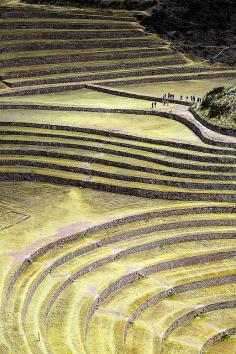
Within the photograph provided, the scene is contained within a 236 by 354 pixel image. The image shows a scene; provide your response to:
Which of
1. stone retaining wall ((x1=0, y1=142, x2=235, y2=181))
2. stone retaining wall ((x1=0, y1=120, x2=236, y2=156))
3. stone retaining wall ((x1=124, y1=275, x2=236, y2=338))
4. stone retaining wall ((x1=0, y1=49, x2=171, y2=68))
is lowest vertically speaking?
stone retaining wall ((x1=124, y1=275, x2=236, y2=338))

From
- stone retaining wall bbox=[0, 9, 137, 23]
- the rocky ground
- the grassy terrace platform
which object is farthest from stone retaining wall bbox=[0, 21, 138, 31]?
the rocky ground

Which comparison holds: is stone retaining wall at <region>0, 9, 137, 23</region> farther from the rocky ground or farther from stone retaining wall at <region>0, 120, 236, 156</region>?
the rocky ground

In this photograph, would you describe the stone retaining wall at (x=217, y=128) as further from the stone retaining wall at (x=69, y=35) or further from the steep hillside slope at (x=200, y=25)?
the steep hillside slope at (x=200, y=25)

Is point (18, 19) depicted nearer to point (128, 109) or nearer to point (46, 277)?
point (128, 109)

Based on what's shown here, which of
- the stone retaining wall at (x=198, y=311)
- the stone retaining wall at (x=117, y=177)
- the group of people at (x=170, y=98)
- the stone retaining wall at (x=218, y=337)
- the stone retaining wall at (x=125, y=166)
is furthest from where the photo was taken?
the group of people at (x=170, y=98)

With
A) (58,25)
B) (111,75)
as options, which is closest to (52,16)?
(58,25)

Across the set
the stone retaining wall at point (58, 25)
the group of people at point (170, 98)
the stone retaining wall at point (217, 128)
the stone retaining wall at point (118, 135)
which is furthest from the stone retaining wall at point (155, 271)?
the stone retaining wall at point (58, 25)

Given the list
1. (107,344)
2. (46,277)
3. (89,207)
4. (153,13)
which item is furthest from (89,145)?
(153,13)

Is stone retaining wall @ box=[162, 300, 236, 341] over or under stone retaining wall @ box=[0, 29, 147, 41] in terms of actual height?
under

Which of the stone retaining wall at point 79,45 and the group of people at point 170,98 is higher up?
the stone retaining wall at point 79,45

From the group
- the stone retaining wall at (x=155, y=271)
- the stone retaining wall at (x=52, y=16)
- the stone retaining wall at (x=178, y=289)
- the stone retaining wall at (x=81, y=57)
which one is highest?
the stone retaining wall at (x=52, y=16)
